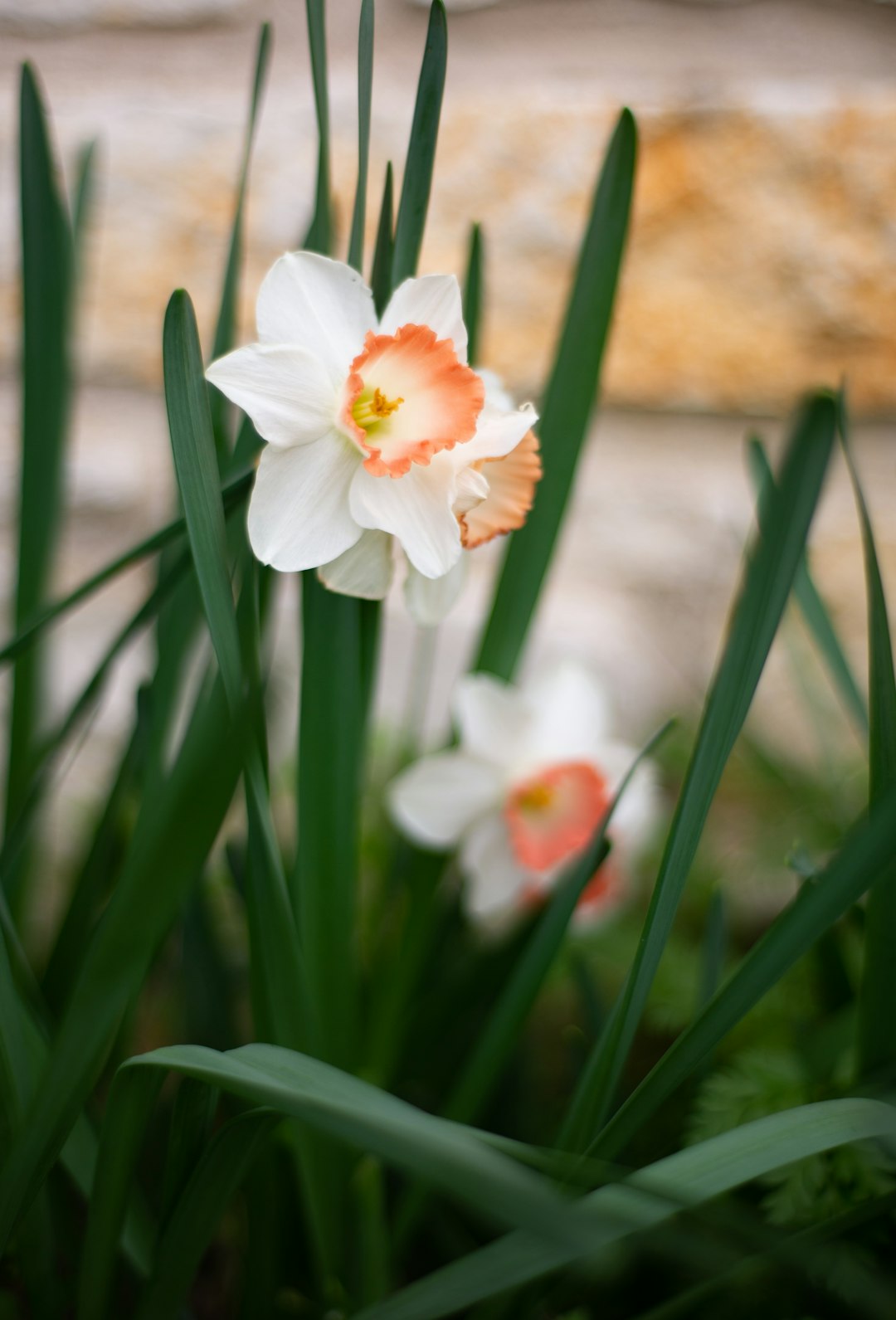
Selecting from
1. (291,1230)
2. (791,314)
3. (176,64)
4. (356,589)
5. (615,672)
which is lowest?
(291,1230)

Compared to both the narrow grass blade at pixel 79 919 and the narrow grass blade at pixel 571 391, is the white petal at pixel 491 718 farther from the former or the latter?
the narrow grass blade at pixel 79 919

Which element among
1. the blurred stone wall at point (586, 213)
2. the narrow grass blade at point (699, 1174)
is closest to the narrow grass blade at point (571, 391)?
the narrow grass blade at point (699, 1174)

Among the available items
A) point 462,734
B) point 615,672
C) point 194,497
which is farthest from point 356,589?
point 615,672

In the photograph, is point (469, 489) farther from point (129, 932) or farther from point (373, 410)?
point (129, 932)

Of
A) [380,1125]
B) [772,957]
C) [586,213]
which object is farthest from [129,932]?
[586,213]

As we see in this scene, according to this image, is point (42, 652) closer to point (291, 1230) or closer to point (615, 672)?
point (291, 1230)

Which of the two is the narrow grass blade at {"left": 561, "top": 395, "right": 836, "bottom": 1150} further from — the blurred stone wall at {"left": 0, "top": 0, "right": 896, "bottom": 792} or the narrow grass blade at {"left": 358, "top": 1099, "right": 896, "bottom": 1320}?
the blurred stone wall at {"left": 0, "top": 0, "right": 896, "bottom": 792}

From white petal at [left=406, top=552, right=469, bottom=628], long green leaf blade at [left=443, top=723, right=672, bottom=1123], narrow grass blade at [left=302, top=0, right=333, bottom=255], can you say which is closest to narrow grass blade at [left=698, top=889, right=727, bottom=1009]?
long green leaf blade at [left=443, top=723, right=672, bottom=1123]

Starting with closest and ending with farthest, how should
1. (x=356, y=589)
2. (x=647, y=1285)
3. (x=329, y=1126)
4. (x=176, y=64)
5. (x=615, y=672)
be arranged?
(x=329, y=1126) → (x=356, y=589) → (x=647, y=1285) → (x=176, y=64) → (x=615, y=672)
